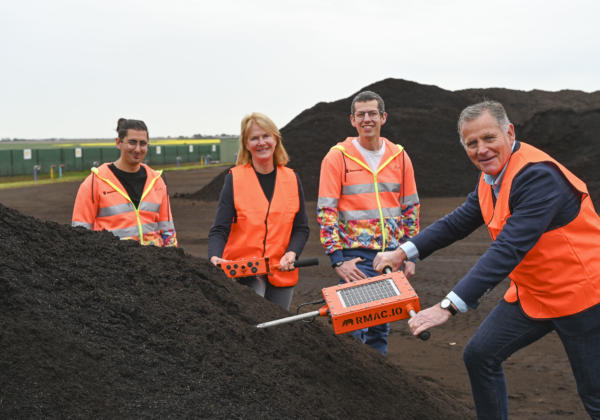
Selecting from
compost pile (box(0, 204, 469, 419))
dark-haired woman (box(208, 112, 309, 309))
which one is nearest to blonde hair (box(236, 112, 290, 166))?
dark-haired woman (box(208, 112, 309, 309))

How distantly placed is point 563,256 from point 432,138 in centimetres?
2036

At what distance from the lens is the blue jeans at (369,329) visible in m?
4.52

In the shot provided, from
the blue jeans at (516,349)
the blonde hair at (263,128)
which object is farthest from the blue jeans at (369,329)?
the blue jeans at (516,349)

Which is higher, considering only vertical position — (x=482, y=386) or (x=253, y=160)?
(x=253, y=160)

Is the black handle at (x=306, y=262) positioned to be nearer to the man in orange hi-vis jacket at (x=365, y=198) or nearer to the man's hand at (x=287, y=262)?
the man's hand at (x=287, y=262)

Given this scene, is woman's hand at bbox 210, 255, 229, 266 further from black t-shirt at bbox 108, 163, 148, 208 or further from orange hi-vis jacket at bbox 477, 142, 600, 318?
orange hi-vis jacket at bbox 477, 142, 600, 318

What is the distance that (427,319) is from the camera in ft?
8.90

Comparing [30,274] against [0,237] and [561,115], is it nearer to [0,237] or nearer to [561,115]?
[0,237]

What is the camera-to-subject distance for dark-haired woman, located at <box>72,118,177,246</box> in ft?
14.0

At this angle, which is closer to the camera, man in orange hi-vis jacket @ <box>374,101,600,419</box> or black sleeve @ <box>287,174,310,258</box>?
man in orange hi-vis jacket @ <box>374,101,600,419</box>

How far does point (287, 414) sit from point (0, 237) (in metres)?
1.81

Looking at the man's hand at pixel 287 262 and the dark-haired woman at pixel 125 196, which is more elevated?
the dark-haired woman at pixel 125 196

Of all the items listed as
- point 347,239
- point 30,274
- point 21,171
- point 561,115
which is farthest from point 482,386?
point 21,171

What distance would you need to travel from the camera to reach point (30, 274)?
2969mm
